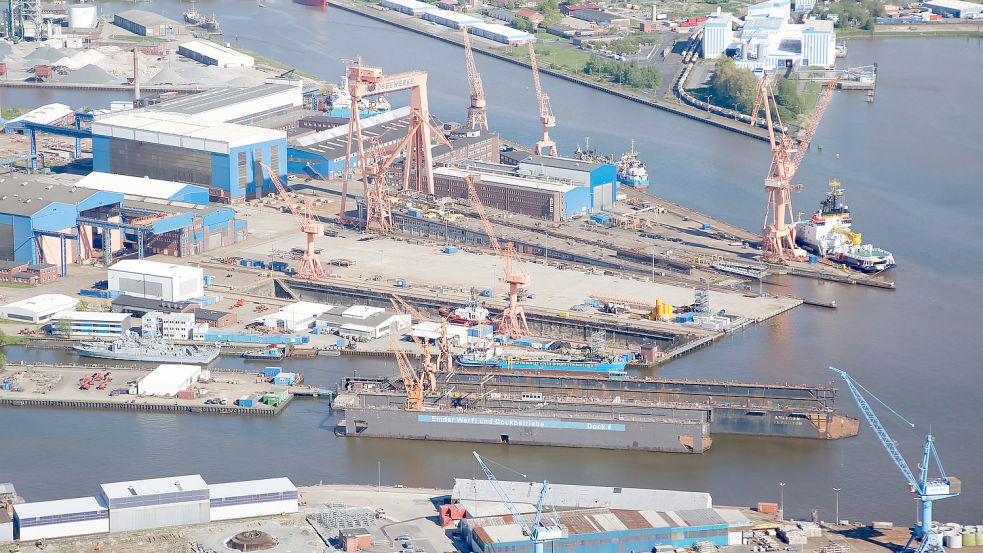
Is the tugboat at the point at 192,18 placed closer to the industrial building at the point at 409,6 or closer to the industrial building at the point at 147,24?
the industrial building at the point at 147,24

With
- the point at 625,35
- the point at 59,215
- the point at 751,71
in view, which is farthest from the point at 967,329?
the point at 625,35

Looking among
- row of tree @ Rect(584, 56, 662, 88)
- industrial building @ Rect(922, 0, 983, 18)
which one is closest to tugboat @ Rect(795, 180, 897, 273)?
row of tree @ Rect(584, 56, 662, 88)

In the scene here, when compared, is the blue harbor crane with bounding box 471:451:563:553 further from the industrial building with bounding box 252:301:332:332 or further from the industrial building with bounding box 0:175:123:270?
the industrial building with bounding box 0:175:123:270

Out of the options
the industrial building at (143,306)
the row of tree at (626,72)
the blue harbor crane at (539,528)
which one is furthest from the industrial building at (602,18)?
the blue harbor crane at (539,528)

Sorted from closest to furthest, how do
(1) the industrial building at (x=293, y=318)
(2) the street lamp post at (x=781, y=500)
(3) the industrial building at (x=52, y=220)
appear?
(2) the street lamp post at (x=781, y=500) → (1) the industrial building at (x=293, y=318) → (3) the industrial building at (x=52, y=220)

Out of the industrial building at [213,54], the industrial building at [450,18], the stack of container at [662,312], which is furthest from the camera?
the industrial building at [450,18]

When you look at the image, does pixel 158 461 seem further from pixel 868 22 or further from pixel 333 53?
pixel 868 22

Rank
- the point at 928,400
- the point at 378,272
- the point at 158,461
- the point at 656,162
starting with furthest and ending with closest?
the point at 656,162 < the point at 378,272 < the point at 928,400 < the point at 158,461
